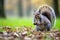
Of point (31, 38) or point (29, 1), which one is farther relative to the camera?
point (29, 1)

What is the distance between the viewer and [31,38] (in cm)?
235

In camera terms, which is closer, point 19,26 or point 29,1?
point 19,26

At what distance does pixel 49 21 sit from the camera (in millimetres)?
2840

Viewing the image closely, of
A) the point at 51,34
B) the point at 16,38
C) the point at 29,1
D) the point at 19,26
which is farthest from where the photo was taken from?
the point at 29,1

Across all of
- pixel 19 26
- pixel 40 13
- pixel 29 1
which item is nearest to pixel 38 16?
pixel 40 13

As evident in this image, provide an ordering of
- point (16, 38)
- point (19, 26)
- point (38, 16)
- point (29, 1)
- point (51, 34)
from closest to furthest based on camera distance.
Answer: point (16, 38) → point (51, 34) → point (38, 16) → point (19, 26) → point (29, 1)

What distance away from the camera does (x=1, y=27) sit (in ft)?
8.83

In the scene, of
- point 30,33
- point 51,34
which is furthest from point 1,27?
point 51,34

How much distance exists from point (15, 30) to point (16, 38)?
0.33 meters

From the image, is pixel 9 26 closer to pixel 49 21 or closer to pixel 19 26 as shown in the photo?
pixel 19 26

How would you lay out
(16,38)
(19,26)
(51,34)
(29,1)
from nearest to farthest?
(16,38)
(51,34)
(19,26)
(29,1)

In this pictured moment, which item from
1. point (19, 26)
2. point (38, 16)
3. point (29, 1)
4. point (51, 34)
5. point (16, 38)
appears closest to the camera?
point (16, 38)

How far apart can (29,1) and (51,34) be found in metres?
9.50

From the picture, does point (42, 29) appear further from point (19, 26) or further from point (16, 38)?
point (16, 38)
